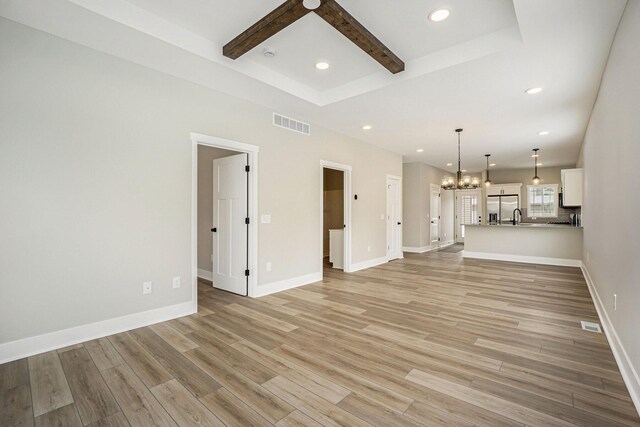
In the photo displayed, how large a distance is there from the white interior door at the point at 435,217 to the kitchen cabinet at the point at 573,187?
3738mm

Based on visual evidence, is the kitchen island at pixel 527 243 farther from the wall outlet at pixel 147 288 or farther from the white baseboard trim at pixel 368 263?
the wall outlet at pixel 147 288

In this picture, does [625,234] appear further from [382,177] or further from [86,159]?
[382,177]

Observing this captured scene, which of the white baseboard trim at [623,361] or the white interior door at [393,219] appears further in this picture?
the white interior door at [393,219]

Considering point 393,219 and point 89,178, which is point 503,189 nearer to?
point 393,219

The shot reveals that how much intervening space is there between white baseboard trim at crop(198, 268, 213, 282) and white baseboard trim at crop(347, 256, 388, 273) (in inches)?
106

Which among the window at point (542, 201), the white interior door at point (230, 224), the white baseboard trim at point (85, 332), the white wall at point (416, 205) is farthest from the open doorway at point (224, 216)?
the window at point (542, 201)

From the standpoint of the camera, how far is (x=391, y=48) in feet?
10.7

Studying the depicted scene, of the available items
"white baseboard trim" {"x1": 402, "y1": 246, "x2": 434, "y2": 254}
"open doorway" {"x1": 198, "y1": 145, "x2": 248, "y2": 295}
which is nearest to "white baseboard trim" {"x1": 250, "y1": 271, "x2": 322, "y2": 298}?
"open doorway" {"x1": 198, "y1": 145, "x2": 248, "y2": 295}

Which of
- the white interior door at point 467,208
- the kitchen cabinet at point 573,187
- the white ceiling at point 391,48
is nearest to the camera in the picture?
the white ceiling at point 391,48

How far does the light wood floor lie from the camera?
1.83m

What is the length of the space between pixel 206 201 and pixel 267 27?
342cm

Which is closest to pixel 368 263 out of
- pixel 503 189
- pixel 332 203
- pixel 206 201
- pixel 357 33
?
pixel 332 203

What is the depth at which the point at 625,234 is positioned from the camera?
7.51 feet

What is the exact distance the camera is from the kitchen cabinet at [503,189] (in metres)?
10.6
